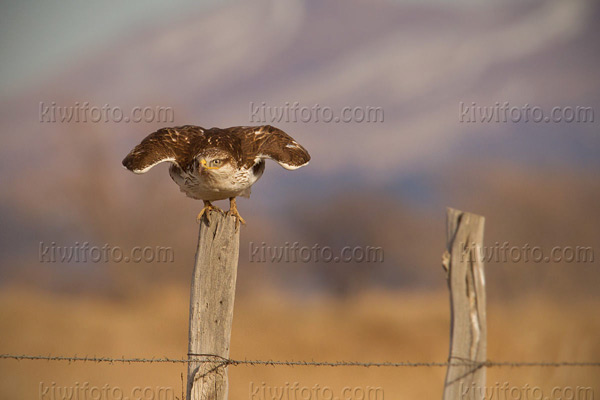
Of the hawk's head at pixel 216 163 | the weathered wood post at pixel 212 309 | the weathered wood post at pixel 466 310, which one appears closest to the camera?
the weathered wood post at pixel 466 310

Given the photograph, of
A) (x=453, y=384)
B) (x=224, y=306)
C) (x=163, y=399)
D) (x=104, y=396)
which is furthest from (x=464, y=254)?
(x=104, y=396)

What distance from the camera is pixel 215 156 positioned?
492 cm

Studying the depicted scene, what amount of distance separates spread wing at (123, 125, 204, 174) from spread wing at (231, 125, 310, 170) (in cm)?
41

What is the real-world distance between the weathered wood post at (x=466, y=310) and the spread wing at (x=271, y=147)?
2.06 meters

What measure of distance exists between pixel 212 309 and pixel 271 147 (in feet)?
6.32

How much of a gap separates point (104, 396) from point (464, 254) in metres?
9.39

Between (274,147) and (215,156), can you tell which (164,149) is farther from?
(274,147)

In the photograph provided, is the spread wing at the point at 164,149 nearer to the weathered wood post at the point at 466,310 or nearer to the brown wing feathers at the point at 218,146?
the brown wing feathers at the point at 218,146

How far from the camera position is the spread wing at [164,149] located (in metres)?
4.88

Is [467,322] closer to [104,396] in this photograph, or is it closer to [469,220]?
[469,220]

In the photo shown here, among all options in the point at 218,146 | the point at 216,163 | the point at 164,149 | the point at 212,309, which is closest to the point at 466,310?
the point at 212,309

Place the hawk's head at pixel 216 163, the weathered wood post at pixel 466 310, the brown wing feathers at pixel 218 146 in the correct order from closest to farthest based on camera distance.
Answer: the weathered wood post at pixel 466 310, the hawk's head at pixel 216 163, the brown wing feathers at pixel 218 146

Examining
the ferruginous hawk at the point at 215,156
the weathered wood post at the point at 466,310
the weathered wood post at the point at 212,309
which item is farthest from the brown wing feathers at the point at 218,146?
the weathered wood post at the point at 466,310

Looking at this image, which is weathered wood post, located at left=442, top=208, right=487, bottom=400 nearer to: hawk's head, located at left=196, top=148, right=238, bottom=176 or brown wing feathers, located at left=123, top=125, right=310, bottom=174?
brown wing feathers, located at left=123, top=125, right=310, bottom=174
